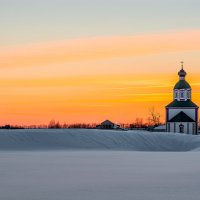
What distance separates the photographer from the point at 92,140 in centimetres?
7069

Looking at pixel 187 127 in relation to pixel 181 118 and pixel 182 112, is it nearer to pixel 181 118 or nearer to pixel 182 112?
pixel 181 118

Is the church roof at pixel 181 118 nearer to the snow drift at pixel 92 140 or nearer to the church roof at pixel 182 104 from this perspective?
the church roof at pixel 182 104

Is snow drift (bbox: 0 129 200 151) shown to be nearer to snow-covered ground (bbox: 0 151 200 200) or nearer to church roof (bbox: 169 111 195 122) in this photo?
church roof (bbox: 169 111 195 122)

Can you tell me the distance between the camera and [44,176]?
1051 inches

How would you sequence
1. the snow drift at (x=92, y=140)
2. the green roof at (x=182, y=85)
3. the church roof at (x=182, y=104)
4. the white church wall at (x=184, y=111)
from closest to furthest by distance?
the snow drift at (x=92, y=140), the white church wall at (x=184, y=111), the church roof at (x=182, y=104), the green roof at (x=182, y=85)

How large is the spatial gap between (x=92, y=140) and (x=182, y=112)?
32231 mm

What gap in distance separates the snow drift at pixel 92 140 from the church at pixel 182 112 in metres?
20.0

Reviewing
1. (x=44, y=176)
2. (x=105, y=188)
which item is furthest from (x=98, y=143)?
(x=105, y=188)

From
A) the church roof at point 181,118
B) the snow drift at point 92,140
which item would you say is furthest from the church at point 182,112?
the snow drift at point 92,140

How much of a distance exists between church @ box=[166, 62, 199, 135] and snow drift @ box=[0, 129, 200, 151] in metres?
20.0

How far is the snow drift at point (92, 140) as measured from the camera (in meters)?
66.4

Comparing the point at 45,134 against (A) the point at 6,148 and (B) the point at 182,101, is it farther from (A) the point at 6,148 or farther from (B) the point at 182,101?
(B) the point at 182,101

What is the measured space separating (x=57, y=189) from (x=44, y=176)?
510cm

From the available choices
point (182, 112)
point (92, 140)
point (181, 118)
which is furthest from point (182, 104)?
point (92, 140)
